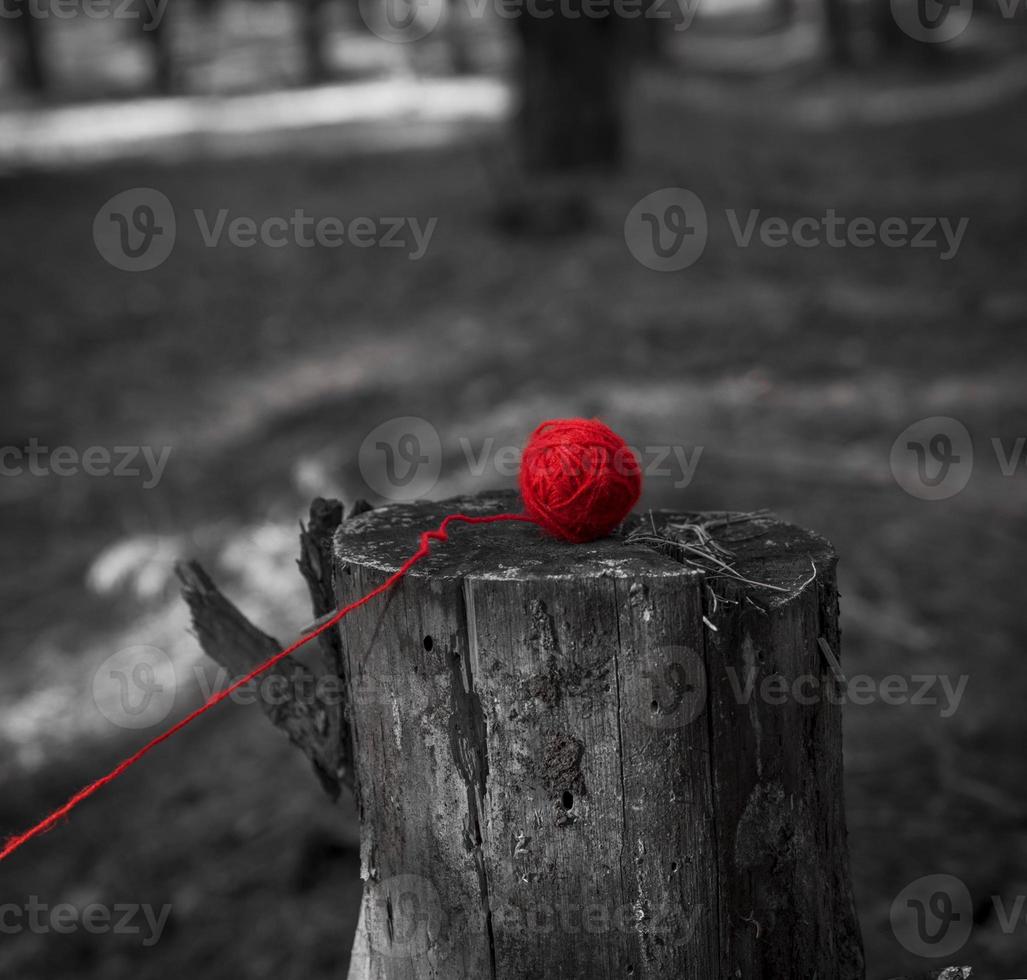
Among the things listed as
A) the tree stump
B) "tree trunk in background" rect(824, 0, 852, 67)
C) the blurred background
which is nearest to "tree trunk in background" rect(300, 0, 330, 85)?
the blurred background

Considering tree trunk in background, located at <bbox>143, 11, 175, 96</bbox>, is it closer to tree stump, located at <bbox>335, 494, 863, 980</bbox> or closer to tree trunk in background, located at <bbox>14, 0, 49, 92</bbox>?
tree trunk in background, located at <bbox>14, 0, 49, 92</bbox>

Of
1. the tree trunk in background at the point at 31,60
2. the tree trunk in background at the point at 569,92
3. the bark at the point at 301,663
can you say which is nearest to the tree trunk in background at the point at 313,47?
Answer: the tree trunk in background at the point at 31,60

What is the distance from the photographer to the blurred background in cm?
404

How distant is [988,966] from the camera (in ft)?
10.9

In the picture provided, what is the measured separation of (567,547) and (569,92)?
A: 9.41 m

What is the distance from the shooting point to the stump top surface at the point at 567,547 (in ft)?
6.40

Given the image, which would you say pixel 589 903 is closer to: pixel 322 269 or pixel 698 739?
pixel 698 739

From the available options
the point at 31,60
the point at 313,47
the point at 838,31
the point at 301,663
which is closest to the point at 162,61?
the point at 31,60

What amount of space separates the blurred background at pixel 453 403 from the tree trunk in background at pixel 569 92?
0.03 metres

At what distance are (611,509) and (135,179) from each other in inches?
450

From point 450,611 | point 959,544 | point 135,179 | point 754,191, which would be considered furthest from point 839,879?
point 135,179

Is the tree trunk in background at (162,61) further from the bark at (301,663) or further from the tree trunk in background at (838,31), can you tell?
the bark at (301,663)

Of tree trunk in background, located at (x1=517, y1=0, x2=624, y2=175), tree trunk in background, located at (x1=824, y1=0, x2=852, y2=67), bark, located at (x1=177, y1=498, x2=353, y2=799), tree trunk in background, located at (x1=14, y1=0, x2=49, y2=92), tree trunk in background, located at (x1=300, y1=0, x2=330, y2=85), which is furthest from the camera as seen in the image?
tree trunk in background, located at (x1=300, y1=0, x2=330, y2=85)

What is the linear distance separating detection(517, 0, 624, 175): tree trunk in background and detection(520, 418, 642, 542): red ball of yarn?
9.08 metres
